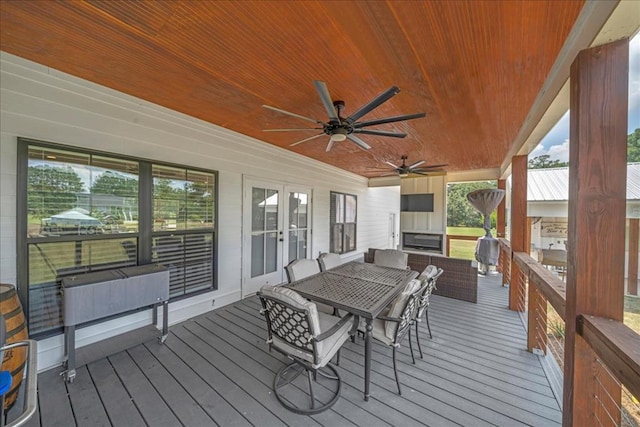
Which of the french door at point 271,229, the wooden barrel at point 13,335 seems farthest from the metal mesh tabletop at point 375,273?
the wooden barrel at point 13,335

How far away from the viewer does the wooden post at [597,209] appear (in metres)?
1.23

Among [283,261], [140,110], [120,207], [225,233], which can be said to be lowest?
[283,261]

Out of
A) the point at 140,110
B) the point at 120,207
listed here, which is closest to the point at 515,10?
the point at 140,110

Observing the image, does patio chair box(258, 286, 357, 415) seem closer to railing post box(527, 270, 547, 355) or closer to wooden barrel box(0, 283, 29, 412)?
wooden barrel box(0, 283, 29, 412)

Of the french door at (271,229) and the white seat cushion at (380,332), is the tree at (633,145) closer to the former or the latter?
the white seat cushion at (380,332)

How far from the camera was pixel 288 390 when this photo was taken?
6.73ft

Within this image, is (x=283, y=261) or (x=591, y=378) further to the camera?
(x=283, y=261)

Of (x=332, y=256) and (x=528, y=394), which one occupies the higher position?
(x=332, y=256)

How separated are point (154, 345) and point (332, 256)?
249 cm

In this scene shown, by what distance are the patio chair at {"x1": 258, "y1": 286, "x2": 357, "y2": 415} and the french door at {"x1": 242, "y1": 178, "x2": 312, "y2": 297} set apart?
239cm

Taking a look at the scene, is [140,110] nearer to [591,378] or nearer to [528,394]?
[591,378]

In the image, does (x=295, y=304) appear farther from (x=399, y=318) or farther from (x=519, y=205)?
(x=519, y=205)

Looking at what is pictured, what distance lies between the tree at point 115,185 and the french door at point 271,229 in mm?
1613

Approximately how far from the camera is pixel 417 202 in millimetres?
6824
